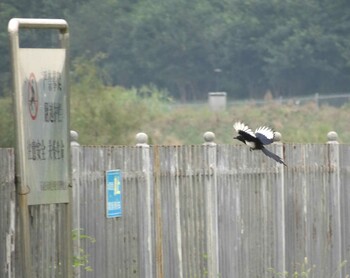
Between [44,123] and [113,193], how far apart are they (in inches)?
81.6

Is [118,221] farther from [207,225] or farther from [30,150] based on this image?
[30,150]

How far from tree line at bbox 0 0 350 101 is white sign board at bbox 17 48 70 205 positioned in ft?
160

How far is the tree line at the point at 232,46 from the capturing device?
61.5 metres

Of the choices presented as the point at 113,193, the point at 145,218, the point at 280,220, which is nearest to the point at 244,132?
the point at 145,218

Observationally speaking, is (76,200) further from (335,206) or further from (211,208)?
(335,206)

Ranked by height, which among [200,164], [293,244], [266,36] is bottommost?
[293,244]

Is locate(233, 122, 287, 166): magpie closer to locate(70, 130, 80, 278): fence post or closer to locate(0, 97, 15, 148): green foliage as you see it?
locate(70, 130, 80, 278): fence post

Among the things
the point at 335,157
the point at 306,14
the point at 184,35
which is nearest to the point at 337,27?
the point at 306,14

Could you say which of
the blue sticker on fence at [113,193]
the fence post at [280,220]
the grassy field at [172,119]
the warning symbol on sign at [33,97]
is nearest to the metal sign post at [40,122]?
the warning symbol on sign at [33,97]

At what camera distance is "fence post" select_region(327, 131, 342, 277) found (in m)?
14.7

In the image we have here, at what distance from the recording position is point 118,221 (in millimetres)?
11953

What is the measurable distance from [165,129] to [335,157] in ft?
92.6

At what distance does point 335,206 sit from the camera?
14773 mm

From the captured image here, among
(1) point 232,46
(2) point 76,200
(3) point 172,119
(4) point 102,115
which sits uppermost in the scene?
(1) point 232,46
